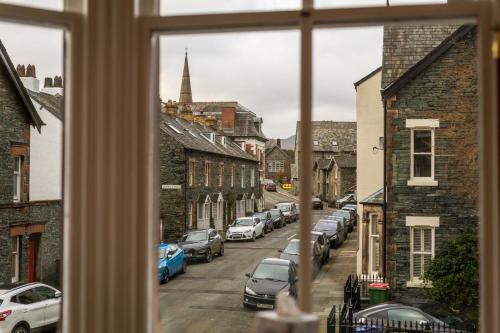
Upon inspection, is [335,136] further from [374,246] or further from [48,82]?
[374,246]

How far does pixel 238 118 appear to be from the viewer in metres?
2.29

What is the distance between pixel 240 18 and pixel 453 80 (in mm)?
3776

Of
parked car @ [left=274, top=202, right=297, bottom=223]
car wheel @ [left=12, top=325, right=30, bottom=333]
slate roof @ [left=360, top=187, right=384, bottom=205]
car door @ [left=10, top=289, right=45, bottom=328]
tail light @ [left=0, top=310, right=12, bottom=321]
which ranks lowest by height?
tail light @ [left=0, top=310, right=12, bottom=321]

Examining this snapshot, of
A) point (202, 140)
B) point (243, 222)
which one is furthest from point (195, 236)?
point (202, 140)

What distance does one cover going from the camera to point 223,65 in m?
1.73

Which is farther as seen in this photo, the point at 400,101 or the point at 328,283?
the point at 400,101

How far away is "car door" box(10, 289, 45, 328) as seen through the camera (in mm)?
1948

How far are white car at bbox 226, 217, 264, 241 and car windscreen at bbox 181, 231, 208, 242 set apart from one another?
20cm

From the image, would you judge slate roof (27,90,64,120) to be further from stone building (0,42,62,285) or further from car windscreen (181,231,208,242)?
car windscreen (181,231,208,242)

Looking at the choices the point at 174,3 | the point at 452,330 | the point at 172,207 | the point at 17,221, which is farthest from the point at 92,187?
the point at 452,330

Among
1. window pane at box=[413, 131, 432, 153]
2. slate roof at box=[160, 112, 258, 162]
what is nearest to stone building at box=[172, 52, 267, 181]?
slate roof at box=[160, 112, 258, 162]

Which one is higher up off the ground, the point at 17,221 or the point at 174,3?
the point at 174,3

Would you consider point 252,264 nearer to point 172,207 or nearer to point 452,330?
point 172,207

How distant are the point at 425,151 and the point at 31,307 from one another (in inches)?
113
